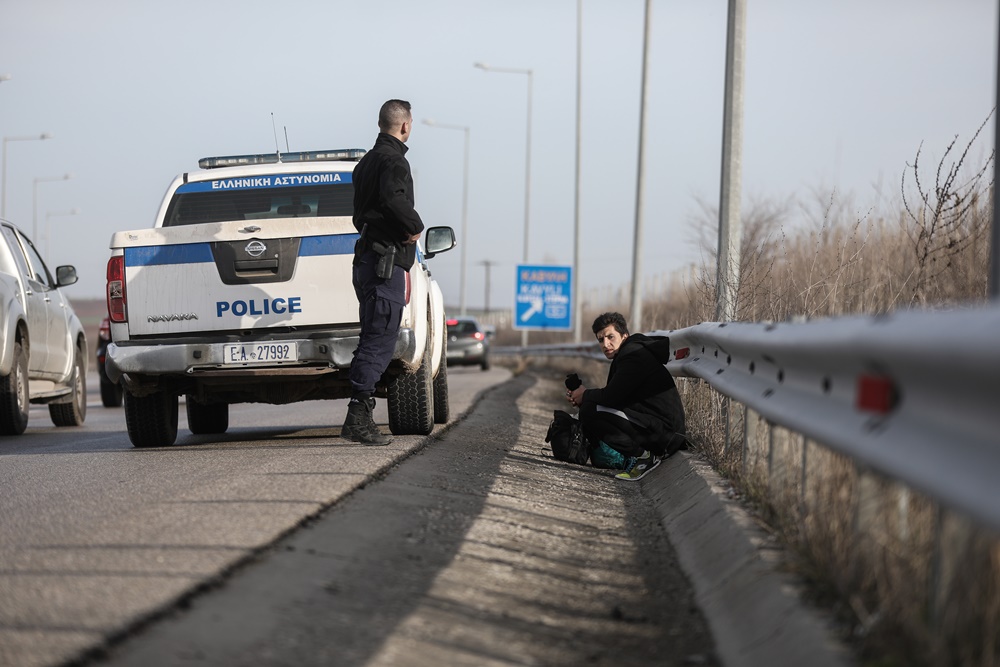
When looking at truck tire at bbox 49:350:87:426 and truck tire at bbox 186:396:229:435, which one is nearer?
truck tire at bbox 186:396:229:435

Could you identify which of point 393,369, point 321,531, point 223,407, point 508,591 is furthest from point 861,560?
point 223,407

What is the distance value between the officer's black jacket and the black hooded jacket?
1.52m

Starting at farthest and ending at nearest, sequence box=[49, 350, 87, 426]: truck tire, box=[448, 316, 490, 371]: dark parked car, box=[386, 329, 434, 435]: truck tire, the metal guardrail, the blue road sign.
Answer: box=[448, 316, 490, 371]: dark parked car → the blue road sign → box=[49, 350, 87, 426]: truck tire → box=[386, 329, 434, 435]: truck tire → the metal guardrail

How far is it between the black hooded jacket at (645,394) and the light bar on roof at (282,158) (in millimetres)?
3197

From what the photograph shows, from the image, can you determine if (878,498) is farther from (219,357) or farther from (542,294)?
(542,294)

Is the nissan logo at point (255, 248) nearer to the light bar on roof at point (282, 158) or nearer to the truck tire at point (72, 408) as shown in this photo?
the light bar on roof at point (282, 158)

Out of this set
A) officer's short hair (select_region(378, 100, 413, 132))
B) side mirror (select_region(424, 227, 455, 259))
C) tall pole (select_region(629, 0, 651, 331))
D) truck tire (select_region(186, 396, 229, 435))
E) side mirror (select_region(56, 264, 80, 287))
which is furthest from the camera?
tall pole (select_region(629, 0, 651, 331))

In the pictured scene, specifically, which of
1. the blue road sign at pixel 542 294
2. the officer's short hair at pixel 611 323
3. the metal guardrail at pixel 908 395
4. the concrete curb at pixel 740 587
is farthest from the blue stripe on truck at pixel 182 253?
the blue road sign at pixel 542 294

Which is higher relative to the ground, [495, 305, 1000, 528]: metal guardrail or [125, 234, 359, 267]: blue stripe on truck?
[125, 234, 359, 267]: blue stripe on truck

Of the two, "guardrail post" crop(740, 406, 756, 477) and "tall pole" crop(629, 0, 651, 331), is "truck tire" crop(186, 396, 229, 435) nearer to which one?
"guardrail post" crop(740, 406, 756, 477)

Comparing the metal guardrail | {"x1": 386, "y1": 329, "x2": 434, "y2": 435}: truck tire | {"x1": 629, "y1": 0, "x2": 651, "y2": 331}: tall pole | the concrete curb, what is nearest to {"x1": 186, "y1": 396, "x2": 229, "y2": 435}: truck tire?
{"x1": 386, "y1": 329, "x2": 434, "y2": 435}: truck tire

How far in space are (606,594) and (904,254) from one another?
532cm

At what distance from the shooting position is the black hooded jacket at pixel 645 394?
8320 mm

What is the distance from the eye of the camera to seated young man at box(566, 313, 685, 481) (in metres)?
8.33
